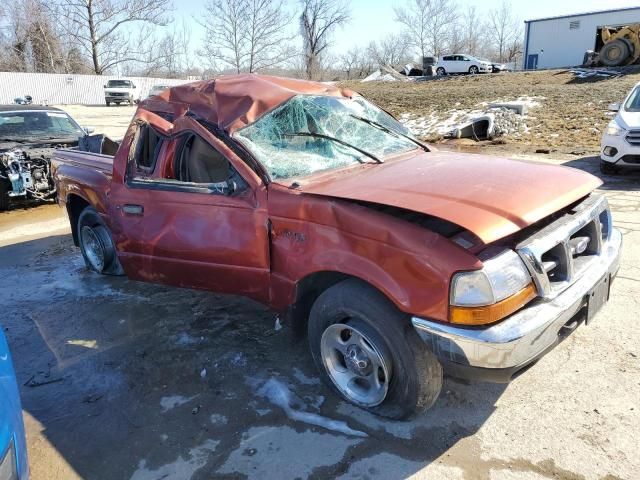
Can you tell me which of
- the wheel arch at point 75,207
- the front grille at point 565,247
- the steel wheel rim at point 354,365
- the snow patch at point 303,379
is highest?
the front grille at point 565,247

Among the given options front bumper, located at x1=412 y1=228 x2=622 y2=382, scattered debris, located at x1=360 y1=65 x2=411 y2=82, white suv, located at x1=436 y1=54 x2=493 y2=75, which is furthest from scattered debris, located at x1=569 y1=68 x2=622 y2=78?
front bumper, located at x1=412 y1=228 x2=622 y2=382

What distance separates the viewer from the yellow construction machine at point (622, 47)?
24531mm

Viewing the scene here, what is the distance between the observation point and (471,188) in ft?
8.95

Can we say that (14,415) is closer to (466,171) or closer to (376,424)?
(376,424)

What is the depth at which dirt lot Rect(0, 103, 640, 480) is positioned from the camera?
2.57 metres

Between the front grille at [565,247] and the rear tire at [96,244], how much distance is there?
3555 millimetres

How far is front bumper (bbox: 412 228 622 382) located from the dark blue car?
1.72m

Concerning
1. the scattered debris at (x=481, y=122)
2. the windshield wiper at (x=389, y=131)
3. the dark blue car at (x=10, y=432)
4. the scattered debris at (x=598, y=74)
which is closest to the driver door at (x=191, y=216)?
the windshield wiper at (x=389, y=131)

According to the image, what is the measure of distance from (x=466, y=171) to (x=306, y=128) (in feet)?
3.72

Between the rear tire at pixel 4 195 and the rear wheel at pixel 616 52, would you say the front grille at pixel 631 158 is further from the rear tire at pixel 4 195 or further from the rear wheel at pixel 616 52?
the rear wheel at pixel 616 52

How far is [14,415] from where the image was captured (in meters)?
2.04

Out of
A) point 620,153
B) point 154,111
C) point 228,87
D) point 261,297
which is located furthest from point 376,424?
point 620,153

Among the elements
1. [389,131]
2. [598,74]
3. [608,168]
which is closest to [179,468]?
[389,131]

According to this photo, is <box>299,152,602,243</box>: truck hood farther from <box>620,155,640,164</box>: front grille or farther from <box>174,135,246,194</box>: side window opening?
<box>620,155,640,164</box>: front grille
